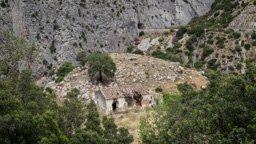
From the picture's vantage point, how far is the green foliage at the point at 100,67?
4166 cm

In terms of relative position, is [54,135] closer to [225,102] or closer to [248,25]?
[225,102]

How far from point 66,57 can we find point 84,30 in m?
12.4

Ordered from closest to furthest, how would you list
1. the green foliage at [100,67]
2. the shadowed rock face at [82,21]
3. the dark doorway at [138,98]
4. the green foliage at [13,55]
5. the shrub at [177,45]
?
the green foliage at [13,55] → the dark doorway at [138,98] → the green foliage at [100,67] → the shadowed rock face at [82,21] → the shrub at [177,45]

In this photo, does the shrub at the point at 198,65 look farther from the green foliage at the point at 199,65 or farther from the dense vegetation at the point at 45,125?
the dense vegetation at the point at 45,125

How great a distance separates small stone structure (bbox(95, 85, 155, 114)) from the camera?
35.1 metres

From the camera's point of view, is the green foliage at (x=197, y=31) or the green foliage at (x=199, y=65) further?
the green foliage at (x=197, y=31)

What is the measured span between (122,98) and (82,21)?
144ft

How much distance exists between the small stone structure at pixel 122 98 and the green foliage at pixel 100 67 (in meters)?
5.30

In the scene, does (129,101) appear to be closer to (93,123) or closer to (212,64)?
(93,123)

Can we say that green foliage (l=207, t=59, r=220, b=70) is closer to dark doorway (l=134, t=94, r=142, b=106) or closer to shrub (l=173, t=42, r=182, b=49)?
shrub (l=173, t=42, r=182, b=49)

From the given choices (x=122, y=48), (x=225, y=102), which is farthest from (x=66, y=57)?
(x=225, y=102)

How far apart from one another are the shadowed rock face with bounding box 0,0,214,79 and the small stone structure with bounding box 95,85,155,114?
101 feet

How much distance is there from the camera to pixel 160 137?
54.2 ft

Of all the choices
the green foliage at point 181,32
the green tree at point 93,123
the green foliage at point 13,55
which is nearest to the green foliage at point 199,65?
the green foliage at point 181,32
